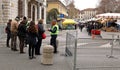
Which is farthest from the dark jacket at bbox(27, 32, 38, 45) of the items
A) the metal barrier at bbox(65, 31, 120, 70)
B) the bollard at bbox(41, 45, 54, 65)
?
the bollard at bbox(41, 45, 54, 65)

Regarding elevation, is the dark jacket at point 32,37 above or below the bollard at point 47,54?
above

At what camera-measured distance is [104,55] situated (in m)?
16.1

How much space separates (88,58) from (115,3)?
85442 millimetres

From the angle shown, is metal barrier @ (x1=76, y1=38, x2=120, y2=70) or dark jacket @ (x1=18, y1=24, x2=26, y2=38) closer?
metal barrier @ (x1=76, y1=38, x2=120, y2=70)

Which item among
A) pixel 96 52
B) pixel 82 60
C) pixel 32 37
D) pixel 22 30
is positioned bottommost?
pixel 82 60

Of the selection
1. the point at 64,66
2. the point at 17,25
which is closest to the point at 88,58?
the point at 64,66

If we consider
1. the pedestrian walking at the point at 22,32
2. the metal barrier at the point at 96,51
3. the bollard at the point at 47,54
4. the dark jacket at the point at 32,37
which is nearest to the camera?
the bollard at the point at 47,54

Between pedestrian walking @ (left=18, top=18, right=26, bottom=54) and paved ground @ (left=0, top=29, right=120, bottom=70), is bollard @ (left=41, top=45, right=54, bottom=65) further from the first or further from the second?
pedestrian walking @ (left=18, top=18, right=26, bottom=54)

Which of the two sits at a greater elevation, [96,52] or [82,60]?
[96,52]

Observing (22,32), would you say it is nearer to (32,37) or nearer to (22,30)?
(22,30)

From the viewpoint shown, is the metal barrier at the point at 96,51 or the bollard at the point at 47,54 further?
the metal barrier at the point at 96,51

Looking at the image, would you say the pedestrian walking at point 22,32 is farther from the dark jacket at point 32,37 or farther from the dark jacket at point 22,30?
the dark jacket at point 32,37

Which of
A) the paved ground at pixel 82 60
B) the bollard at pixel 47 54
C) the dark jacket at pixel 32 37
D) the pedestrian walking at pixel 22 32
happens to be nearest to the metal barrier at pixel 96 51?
the paved ground at pixel 82 60

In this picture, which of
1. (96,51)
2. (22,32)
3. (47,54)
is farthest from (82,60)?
(22,32)
